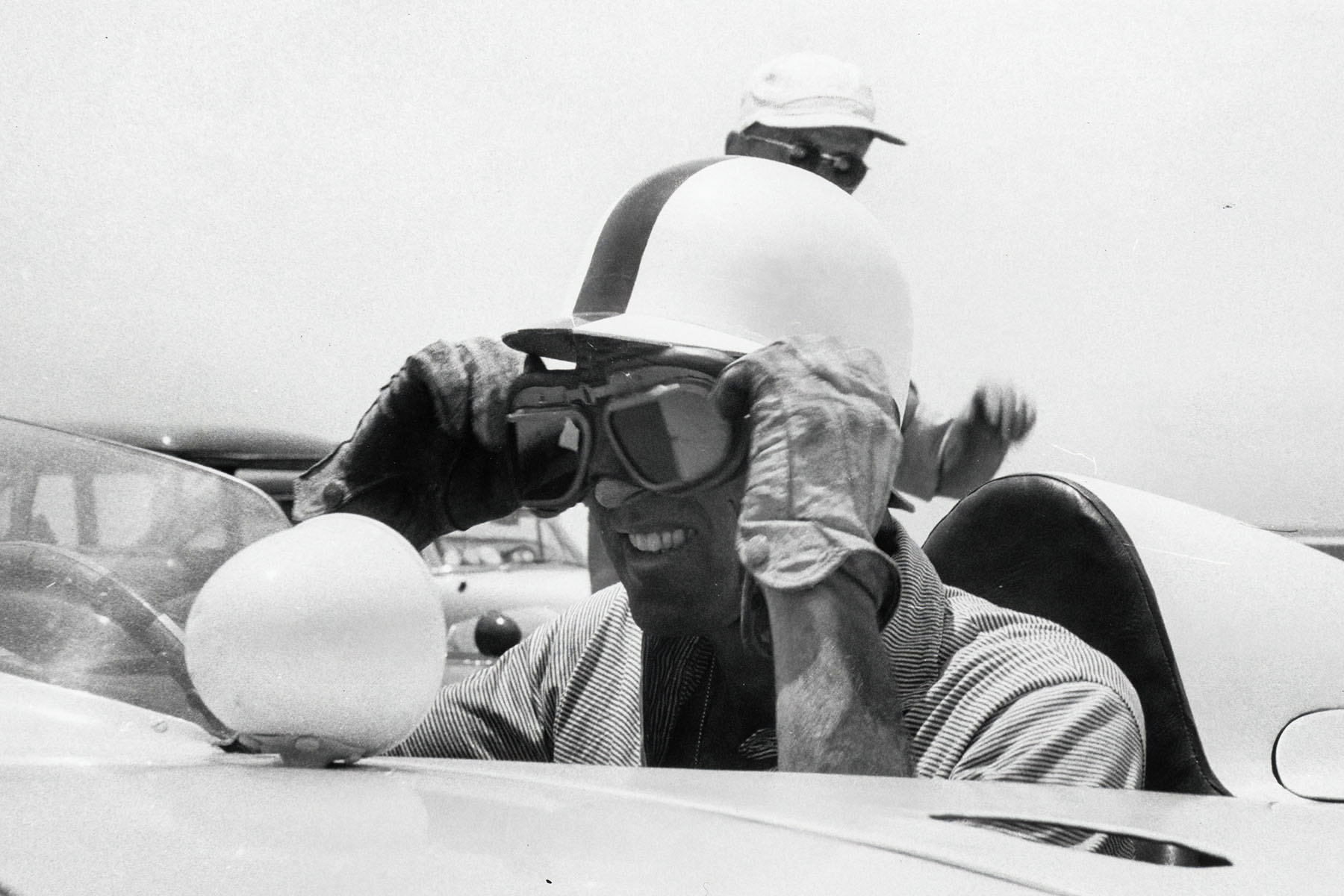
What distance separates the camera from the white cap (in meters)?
2.85

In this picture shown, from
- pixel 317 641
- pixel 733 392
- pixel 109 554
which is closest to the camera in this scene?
pixel 317 641

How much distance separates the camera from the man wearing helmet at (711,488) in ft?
5.50

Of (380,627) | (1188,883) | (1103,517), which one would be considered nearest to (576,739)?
(1103,517)

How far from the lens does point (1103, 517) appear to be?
1828 millimetres

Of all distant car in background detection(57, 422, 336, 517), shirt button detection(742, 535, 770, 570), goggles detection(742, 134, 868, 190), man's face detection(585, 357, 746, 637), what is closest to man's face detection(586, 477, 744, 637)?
man's face detection(585, 357, 746, 637)

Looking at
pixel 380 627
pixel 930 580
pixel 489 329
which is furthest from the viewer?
pixel 489 329

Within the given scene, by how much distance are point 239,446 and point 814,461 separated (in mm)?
1746

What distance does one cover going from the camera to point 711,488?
1954 mm

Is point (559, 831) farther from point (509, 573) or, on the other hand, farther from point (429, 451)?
point (509, 573)

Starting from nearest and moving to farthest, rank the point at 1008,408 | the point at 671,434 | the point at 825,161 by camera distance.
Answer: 1. the point at 671,434
2. the point at 1008,408
3. the point at 825,161

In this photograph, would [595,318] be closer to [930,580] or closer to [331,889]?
[930,580]

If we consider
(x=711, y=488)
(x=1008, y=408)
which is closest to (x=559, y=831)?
(x=711, y=488)

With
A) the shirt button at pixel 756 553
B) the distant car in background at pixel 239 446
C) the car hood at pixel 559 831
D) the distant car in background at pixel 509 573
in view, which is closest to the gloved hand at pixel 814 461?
the shirt button at pixel 756 553

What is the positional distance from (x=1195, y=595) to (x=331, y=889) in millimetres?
1262
